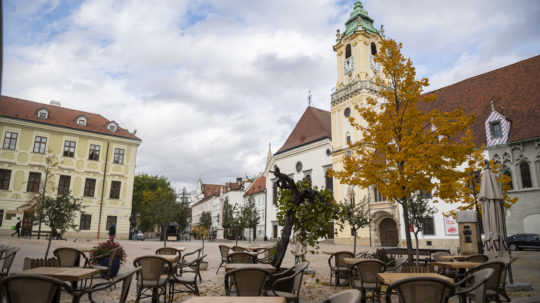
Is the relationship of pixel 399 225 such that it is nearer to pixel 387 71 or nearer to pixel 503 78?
pixel 503 78

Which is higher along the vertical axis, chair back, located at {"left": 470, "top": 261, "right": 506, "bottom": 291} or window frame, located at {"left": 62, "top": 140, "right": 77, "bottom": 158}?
window frame, located at {"left": 62, "top": 140, "right": 77, "bottom": 158}

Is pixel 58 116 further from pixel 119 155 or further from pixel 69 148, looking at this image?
pixel 119 155

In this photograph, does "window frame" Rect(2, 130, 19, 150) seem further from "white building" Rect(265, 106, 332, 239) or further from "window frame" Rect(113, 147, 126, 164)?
"white building" Rect(265, 106, 332, 239)

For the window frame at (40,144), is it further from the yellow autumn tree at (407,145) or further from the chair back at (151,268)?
the chair back at (151,268)

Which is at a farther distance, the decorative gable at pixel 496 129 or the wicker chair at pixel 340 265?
the decorative gable at pixel 496 129

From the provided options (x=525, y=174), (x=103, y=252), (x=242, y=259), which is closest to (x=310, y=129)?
(x=525, y=174)

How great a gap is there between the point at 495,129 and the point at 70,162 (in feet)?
118

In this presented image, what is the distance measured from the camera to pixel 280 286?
6359 millimetres

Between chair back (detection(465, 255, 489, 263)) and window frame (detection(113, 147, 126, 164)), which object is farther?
window frame (detection(113, 147, 126, 164))

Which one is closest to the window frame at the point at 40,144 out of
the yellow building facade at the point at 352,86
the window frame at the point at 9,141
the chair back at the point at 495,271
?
the window frame at the point at 9,141

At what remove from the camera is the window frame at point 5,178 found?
29364 millimetres

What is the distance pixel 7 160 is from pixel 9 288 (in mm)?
33211

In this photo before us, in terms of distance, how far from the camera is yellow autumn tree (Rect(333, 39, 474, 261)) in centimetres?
1001

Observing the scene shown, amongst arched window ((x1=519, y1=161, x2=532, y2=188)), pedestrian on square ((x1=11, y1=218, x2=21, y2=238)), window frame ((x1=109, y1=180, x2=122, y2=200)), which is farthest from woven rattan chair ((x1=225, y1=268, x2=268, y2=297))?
window frame ((x1=109, y1=180, x2=122, y2=200))
